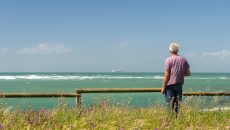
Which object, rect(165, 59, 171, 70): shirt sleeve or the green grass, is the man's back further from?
the green grass

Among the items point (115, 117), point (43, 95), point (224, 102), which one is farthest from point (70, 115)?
point (224, 102)

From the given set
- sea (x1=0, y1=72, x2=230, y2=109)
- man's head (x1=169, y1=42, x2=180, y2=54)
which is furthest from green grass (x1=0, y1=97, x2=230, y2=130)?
man's head (x1=169, y1=42, x2=180, y2=54)

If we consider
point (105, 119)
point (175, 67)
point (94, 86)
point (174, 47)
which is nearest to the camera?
point (105, 119)

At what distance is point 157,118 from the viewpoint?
8.29 meters

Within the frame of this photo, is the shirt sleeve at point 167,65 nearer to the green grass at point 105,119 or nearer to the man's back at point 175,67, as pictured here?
the man's back at point 175,67

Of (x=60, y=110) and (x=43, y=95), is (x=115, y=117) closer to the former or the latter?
(x=60, y=110)

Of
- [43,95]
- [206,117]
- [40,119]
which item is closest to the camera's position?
[40,119]

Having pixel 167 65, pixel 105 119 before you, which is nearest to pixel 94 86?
pixel 167 65

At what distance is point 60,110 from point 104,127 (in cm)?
197

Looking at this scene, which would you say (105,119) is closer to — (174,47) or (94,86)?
(174,47)

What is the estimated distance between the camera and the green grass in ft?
21.7

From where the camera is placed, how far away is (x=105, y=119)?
8.16 metres

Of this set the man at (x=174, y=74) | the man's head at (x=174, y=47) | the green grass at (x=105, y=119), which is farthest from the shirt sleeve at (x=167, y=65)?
the green grass at (x=105, y=119)

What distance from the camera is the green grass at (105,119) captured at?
661cm
